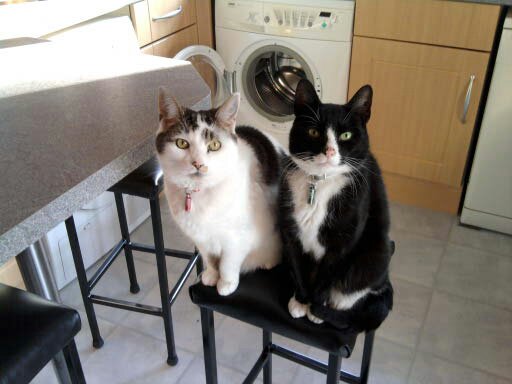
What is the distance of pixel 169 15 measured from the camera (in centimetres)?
231

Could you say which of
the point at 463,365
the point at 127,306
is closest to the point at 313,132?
the point at 127,306

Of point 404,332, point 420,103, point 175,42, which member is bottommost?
point 404,332

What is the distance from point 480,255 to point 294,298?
1572 mm

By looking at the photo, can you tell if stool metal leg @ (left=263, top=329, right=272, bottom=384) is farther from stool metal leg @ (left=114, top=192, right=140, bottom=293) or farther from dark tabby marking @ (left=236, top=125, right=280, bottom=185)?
stool metal leg @ (left=114, top=192, right=140, bottom=293)

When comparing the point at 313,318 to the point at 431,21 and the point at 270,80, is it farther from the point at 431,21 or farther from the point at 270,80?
the point at 270,80

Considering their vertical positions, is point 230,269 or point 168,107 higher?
point 168,107

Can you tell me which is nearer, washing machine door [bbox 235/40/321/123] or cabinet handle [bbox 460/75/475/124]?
cabinet handle [bbox 460/75/475/124]

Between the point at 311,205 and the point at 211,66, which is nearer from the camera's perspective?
the point at 311,205

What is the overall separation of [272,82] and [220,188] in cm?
189

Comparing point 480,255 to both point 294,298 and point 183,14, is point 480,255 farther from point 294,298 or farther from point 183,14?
point 183,14

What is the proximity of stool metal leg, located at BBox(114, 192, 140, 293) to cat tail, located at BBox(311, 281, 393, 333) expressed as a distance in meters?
1.07

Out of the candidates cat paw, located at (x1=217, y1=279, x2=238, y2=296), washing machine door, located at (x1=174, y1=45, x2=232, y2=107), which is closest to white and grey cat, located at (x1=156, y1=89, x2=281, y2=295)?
cat paw, located at (x1=217, y1=279, x2=238, y2=296)

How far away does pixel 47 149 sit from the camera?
0.90 meters

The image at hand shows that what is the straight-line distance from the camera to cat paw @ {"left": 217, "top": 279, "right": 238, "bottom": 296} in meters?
1.07
